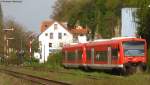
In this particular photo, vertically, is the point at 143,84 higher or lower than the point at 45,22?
lower

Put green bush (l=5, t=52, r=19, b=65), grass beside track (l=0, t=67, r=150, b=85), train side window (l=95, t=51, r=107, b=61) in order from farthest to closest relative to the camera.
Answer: green bush (l=5, t=52, r=19, b=65) < train side window (l=95, t=51, r=107, b=61) < grass beside track (l=0, t=67, r=150, b=85)

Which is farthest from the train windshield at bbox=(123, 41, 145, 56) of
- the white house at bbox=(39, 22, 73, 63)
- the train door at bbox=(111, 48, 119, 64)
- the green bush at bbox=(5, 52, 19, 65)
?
the white house at bbox=(39, 22, 73, 63)

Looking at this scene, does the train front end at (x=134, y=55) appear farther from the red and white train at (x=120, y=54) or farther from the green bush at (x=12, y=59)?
the green bush at (x=12, y=59)

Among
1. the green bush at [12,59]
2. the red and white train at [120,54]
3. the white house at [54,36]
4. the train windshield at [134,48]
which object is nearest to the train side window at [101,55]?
the red and white train at [120,54]

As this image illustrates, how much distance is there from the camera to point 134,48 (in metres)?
41.9

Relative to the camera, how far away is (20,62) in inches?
3807

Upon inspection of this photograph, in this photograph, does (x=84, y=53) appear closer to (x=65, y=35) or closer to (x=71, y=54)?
(x=71, y=54)

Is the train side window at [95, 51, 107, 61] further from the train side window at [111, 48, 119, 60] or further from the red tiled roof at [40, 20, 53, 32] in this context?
the red tiled roof at [40, 20, 53, 32]

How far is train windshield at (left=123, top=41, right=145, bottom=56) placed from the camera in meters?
41.6

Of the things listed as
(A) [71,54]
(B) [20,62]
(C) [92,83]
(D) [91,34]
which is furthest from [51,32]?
(C) [92,83]

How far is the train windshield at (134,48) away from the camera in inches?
1638

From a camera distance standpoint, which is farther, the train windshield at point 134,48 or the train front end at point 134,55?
the train windshield at point 134,48

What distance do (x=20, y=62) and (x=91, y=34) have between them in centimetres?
2822

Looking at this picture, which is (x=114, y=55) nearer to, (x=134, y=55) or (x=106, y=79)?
(x=134, y=55)
